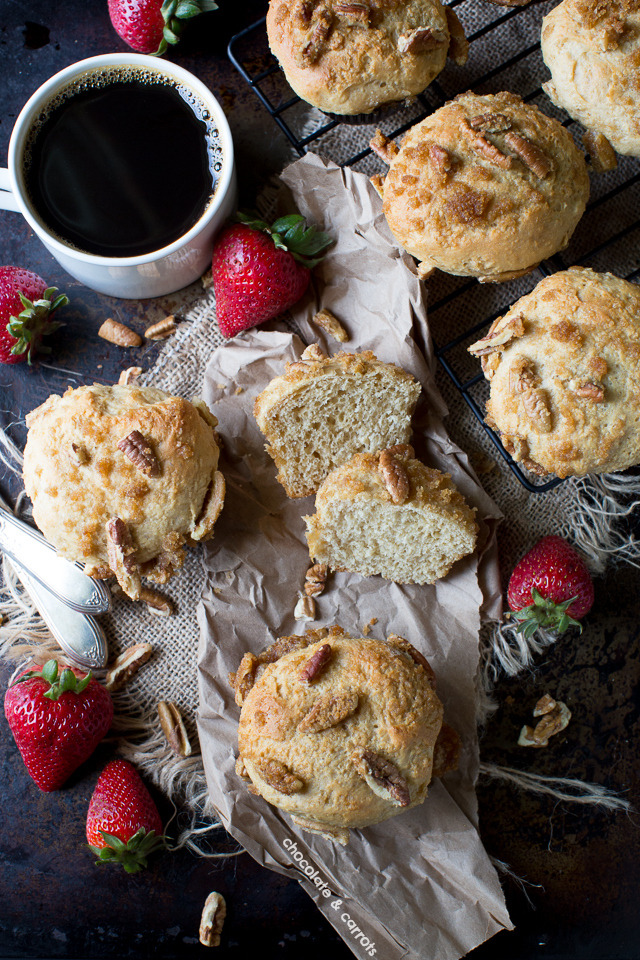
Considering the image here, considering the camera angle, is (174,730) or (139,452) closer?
(139,452)

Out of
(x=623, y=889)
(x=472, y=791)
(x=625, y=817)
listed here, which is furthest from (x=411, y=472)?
(x=623, y=889)

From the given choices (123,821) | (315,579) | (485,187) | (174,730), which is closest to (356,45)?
(485,187)

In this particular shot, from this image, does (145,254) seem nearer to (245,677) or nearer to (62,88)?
(62,88)

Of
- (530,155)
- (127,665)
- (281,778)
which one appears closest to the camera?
(281,778)

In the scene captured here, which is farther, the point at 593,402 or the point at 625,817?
the point at 625,817

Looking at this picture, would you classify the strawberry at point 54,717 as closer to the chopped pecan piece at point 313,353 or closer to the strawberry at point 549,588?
the chopped pecan piece at point 313,353

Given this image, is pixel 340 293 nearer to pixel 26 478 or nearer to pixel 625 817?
pixel 26 478
